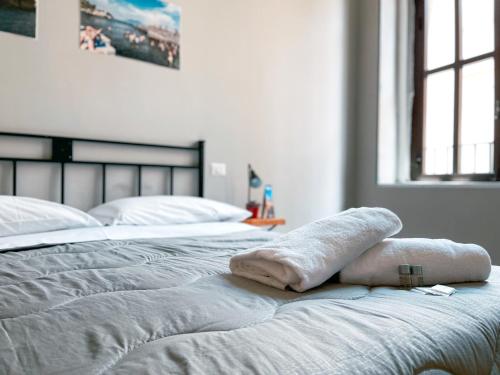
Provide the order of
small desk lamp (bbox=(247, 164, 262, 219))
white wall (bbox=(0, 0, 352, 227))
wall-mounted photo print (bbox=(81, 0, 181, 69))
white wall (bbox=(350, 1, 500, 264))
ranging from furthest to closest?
small desk lamp (bbox=(247, 164, 262, 219)) < white wall (bbox=(350, 1, 500, 264)) < wall-mounted photo print (bbox=(81, 0, 181, 69)) < white wall (bbox=(0, 0, 352, 227))

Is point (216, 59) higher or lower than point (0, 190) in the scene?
higher

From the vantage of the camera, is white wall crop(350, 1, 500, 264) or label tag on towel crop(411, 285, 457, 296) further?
white wall crop(350, 1, 500, 264)

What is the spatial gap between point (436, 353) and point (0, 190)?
198 centimetres

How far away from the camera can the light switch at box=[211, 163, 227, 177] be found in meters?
2.49

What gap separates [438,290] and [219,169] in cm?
189

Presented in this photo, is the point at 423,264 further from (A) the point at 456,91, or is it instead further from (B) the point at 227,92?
(A) the point at 456,91

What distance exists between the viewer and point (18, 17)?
6.01 ft

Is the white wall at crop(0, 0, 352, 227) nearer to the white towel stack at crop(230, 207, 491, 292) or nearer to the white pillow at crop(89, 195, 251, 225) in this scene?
the white pillow at crop(89, 195, 251, 225)

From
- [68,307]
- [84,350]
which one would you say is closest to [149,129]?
[68,307]

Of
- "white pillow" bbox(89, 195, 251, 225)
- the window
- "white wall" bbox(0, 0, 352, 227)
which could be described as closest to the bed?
"white pillow" bbox(89, 195, 251, 225)

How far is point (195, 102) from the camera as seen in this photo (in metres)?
2.42

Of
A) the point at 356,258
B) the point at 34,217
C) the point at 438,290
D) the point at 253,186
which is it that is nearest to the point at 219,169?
the point at 253,186

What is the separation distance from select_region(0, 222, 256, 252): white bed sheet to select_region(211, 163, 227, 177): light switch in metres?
0.60

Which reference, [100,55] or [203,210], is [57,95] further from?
[203,210]
